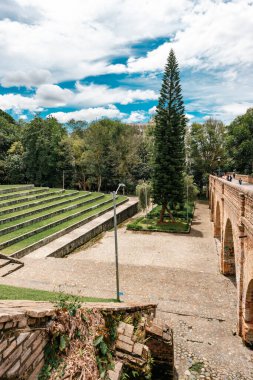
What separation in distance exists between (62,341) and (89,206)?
24.3 meters

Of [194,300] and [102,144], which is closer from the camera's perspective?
[194,300]

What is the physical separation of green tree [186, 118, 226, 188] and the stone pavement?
2339 cm

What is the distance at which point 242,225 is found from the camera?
8391 mm

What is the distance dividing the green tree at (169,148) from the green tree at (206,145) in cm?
1620

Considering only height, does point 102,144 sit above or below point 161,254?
above

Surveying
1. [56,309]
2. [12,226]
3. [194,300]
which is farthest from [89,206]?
[56,309]

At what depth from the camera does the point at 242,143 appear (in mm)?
36375

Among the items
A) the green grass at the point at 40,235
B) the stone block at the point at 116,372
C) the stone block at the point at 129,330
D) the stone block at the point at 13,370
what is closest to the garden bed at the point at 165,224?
the green grass at the point at 40,235

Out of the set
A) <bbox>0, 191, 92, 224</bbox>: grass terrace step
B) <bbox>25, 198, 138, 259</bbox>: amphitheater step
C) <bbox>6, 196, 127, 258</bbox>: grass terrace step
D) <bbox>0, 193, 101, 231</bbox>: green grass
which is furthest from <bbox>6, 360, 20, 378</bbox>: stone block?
<bbox>0, 191, 92, 224</bbox>: grass terrace step

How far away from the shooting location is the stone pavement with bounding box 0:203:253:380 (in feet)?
25.2

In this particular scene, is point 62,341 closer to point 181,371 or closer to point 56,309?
point 56,309

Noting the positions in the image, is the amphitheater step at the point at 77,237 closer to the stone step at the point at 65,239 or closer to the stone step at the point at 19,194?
the stone step at the point at 65,239

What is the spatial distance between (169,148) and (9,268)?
56.7 ft

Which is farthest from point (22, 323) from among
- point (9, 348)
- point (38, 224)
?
point (38, 224)
